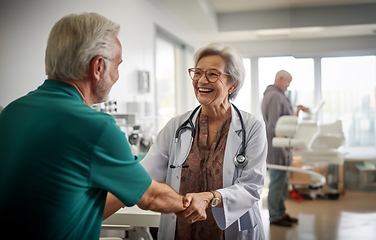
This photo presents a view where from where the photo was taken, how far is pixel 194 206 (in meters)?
1.24

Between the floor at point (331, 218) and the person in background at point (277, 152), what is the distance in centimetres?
4

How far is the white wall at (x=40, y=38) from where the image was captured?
6.51 ft

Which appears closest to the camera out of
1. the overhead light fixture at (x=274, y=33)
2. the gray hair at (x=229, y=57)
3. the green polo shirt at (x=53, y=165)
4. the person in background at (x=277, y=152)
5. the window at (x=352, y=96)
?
the green polo shirt at (x=53, y=165)

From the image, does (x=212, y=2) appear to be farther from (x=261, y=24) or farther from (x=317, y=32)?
(x=317, y=32)

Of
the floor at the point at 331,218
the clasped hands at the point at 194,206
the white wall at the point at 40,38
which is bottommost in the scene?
the floor at the point at 331,218

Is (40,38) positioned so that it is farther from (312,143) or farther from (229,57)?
(312,143)

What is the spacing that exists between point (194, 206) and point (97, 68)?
0.54 m

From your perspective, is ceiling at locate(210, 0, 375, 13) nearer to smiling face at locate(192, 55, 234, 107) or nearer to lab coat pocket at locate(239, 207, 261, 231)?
smiling face at locate(192, 55, 234, 107)

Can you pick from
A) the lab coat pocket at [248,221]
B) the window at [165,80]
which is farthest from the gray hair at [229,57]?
the window at [165,80]

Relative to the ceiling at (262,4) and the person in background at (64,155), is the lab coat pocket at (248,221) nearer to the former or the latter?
→ the person in background at (64,155)

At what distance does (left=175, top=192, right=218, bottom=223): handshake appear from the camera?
1221mm

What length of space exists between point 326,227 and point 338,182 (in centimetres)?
36

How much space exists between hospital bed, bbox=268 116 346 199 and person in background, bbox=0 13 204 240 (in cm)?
190

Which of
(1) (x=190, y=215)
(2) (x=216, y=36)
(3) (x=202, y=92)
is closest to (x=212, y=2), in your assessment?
(2) (x=216, y=36)
